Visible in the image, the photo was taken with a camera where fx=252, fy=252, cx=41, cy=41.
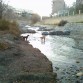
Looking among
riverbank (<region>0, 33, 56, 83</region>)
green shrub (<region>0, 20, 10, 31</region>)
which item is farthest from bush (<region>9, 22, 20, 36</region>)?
riverbank (<region>0, 33, 56, 83</region>)

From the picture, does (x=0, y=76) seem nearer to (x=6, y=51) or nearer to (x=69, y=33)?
(x=6, y=51)

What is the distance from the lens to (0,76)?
488 inches

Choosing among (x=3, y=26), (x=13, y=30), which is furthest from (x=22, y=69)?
(x=13, y=30)

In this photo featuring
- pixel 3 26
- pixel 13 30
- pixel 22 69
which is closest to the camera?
pixel 22 69

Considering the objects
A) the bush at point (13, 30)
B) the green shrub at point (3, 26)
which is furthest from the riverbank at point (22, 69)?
the green shrub at point (3, 26)

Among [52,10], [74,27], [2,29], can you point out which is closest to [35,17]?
[52,10]

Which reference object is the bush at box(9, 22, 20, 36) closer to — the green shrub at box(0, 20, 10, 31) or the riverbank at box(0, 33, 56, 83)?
the green shrub at box(0, 20, 10, 31)

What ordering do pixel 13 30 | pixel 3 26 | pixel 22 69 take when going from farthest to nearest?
pixel 13 30 < pixel 3 26 < pixel 22 69

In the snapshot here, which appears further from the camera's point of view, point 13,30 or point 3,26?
point 13,30

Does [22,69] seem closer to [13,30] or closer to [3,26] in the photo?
[3,26]

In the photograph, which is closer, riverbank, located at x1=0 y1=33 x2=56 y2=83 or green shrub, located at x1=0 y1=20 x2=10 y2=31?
riverbank, located at x1=0 y1=33 x2=56 y2=83

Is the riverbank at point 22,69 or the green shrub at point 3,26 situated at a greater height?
the green shrub at point 3,26

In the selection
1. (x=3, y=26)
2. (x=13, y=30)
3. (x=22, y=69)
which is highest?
(x=3, y=26)

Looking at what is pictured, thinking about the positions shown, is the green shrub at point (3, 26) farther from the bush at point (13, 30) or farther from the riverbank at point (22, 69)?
the riverbank at point (22, 69)
